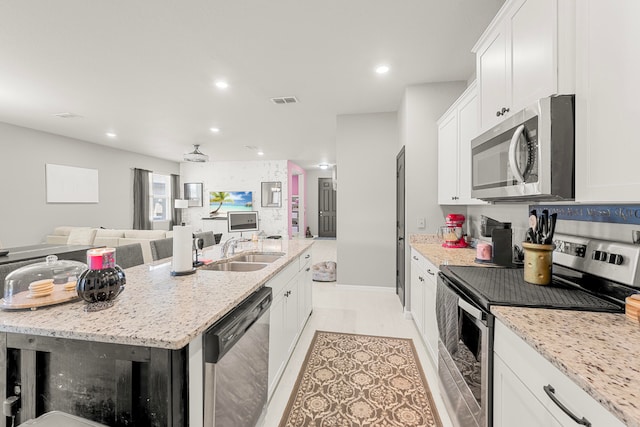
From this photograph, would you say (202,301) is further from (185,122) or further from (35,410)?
(185,122)

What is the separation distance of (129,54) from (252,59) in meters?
1.11

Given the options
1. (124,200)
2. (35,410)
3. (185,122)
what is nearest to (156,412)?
(35,410)

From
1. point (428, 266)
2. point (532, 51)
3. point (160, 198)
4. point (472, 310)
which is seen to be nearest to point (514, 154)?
point (532, 51)

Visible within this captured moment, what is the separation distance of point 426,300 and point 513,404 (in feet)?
4.50

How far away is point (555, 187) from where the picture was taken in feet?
3.61

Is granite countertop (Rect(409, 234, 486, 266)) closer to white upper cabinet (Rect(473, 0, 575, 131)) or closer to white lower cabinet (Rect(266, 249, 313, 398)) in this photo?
white upper cabinet (Rect(473, 0, 575, 131))

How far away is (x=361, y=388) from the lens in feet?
6.45

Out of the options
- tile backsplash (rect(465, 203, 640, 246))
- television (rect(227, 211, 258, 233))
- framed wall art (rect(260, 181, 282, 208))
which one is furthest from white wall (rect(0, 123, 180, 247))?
tile backsplash (rect(465, 203, 640, 246))

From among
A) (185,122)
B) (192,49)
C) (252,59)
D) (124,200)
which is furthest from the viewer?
(124,200)

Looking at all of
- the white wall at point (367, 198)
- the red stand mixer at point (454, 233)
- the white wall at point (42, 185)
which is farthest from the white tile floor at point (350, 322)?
the white wall at point (42, 185)

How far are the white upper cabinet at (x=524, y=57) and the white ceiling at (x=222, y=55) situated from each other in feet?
1.78

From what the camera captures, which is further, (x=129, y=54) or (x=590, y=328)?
(x=129, y=54)

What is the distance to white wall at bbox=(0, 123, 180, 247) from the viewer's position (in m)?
4.68

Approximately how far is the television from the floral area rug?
10.8 ft
